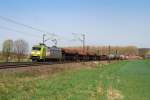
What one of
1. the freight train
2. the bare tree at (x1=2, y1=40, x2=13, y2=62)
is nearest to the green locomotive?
the freight train

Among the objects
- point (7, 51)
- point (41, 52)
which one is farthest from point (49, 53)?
point (7, 51)

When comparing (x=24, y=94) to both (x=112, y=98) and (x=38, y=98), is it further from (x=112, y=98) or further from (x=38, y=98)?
(x=112, y=98)

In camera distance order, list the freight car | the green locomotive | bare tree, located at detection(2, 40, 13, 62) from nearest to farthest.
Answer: the green locomotive
the freight car
bare tree, located at detection(2, 40, 13, 62)

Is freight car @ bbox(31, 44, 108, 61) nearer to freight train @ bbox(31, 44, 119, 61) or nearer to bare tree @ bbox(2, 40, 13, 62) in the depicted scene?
freight train @ bbox(31, 44, 119, 61)

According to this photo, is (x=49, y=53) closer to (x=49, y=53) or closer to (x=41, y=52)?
(x=49, y=53)

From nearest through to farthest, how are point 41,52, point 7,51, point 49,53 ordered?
point 41,52
point 49,53
point 7,51

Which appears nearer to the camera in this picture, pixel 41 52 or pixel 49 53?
pixel 41 52

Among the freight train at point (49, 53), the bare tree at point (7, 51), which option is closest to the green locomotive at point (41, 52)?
the freight train at point (49, 53)

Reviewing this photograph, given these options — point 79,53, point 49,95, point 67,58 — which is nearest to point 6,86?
point 49,95

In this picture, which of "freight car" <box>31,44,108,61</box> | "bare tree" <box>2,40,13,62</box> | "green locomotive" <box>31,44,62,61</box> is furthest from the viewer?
"bare tree" <box>2,40,13,62</box>

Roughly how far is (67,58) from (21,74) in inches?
2180

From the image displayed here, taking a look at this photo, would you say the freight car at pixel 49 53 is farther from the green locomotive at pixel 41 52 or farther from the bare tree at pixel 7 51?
the bare tree at pixel 7 51

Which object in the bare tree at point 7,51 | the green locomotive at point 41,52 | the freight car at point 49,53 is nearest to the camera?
the green locomotive at point 41,52

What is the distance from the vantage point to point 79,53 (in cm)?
9488
